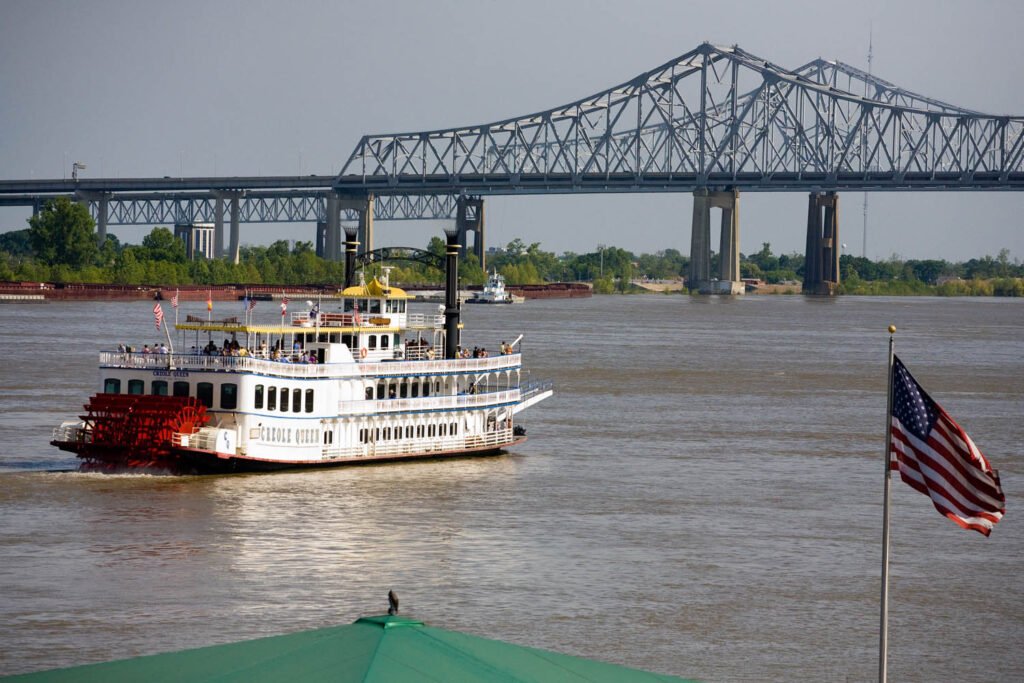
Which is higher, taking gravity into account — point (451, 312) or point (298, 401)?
point (451, 312)

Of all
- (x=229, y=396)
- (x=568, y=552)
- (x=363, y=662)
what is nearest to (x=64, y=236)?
(x=229, y=396)

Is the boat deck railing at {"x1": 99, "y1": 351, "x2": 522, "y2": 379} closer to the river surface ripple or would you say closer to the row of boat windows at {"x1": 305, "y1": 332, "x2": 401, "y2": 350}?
the row of boat windows at {"x1": 305, "y1": 332, "x2": 401, "y2": 350}

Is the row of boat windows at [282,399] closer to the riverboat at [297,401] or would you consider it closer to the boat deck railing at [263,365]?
the riverboat at [297,401]

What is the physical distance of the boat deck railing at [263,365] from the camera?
122 ft

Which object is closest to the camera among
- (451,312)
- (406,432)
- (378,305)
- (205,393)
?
(205,393)

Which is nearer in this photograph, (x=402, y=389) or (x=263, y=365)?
(x=263, y=365)

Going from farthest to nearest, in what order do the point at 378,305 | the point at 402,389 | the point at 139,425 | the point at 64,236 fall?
the point at 64,236, the point at 378,305, the point at 402,389, the point at 139,425

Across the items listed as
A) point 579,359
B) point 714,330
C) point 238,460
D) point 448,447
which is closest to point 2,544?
point 238,460

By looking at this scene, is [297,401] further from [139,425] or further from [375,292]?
[375,292]

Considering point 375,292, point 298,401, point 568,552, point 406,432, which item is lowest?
point 568,552

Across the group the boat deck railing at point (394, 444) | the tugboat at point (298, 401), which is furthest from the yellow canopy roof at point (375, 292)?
the boat deck railing at point (394, 444)

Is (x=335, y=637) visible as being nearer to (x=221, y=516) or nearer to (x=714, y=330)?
(x=221, y=516)

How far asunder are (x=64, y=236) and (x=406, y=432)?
5948 inches

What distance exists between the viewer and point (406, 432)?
41.1m
